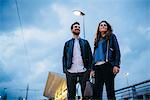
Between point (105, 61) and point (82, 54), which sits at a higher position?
point (82, 54)

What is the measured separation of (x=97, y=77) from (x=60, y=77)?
15965mm

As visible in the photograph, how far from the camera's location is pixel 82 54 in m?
5.54

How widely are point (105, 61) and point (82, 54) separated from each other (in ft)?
1.93

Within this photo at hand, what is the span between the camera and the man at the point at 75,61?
5.39 m

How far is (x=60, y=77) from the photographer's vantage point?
21.0 m

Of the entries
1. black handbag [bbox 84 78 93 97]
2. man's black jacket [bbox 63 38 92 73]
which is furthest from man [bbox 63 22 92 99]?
black handbag [bbox 84 78 93 97]

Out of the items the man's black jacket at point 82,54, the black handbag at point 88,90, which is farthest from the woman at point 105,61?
the man's black jacket at point 82,54

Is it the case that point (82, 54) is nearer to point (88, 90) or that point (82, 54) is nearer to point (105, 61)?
point (105, 61)

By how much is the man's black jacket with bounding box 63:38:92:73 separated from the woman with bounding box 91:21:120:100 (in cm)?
20

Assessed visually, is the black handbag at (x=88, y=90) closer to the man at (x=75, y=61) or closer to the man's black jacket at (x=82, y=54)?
the man at (x=75, y=61)

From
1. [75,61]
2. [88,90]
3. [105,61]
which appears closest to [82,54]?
[75,61]

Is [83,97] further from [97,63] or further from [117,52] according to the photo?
[117,52]

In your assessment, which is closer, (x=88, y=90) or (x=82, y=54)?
(x=88, y=90)

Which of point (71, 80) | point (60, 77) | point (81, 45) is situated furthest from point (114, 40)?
point (60, 77)
